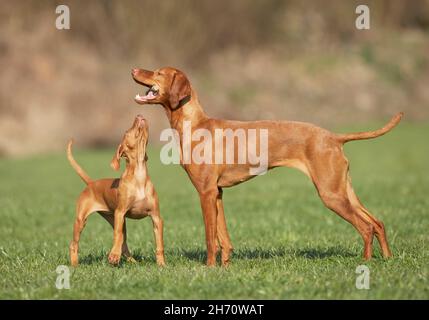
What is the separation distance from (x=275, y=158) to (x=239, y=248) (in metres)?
1.89

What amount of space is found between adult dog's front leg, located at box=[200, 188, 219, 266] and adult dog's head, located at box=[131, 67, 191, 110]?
874 millimetres

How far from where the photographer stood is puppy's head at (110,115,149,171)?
7.21 meters

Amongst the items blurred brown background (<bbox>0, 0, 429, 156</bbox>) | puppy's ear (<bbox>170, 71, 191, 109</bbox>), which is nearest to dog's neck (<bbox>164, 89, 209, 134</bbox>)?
puppy's ear (<bbox>170, 71, 191, 109</bbox>)

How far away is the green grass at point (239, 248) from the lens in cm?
588

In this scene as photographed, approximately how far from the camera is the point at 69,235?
1113 centimetres

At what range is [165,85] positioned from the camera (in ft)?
23.7

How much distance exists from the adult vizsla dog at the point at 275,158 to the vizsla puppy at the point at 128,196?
37 centimetres
